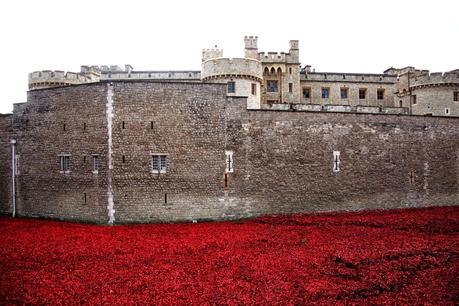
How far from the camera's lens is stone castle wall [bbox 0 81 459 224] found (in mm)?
20266

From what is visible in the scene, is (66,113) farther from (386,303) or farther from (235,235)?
(386,303)

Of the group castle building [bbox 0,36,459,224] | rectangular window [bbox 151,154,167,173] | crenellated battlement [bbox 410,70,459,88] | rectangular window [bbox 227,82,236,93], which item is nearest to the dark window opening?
castle building [bbox 0,36,459,224]

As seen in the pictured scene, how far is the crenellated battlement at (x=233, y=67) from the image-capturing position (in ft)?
94.1

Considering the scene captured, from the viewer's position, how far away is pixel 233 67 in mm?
28656

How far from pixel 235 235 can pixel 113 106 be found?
9941 millimetres

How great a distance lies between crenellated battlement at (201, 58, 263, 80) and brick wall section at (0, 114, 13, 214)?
48.7 feet

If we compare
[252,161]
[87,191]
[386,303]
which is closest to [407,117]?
[252,161]

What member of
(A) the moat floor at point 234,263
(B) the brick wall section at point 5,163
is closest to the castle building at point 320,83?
(B) the brick wall section at point 5,163

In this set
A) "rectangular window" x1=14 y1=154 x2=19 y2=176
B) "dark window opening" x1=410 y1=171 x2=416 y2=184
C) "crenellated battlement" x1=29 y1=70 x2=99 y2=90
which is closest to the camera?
"rectangular window" x1=14 y1=154 x2=19 y2=176

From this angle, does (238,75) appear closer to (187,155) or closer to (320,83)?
(187,155)

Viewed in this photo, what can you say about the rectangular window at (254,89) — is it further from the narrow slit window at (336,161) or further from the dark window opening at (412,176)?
the dark window opening at (412,176)

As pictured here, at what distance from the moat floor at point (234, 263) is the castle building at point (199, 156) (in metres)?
1.82

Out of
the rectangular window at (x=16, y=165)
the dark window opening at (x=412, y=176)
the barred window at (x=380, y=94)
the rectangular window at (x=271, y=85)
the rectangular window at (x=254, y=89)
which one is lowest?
the dark window opening at (x=412, y=176)

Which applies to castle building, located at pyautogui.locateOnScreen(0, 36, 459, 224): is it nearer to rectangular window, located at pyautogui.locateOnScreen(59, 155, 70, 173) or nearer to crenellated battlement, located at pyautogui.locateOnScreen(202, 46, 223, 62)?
rectangular window, located at pyautogui.locateOnScreen(59, 155, 70, 173)
